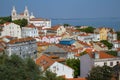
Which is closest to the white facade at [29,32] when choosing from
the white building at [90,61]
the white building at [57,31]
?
the white building at [57,31]

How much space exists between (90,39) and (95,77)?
124ft

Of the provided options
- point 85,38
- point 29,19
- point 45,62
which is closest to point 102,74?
point 45,62

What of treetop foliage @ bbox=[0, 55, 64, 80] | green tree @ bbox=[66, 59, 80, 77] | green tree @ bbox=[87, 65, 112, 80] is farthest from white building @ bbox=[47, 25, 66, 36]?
treetop foliage @ bbox=[0, 55, 64, 80]

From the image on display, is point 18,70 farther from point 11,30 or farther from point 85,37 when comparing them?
point 85,37

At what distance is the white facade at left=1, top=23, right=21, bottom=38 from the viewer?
5797cm

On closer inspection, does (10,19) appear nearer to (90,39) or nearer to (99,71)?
(90,39)

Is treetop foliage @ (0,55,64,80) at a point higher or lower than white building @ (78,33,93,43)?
higher

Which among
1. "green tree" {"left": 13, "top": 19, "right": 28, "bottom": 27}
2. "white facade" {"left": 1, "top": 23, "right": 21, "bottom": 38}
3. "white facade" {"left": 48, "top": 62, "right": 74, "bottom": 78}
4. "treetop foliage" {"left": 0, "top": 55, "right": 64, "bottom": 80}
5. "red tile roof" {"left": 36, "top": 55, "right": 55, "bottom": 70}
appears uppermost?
"green tree" {"left": 13, "top": 19, "right": 28, "bottom": 27}

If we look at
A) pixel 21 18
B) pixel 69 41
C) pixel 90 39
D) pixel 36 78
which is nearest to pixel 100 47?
pixel 69 41

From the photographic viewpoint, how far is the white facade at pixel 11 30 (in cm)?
5797

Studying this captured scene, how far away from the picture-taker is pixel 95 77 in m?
29.3

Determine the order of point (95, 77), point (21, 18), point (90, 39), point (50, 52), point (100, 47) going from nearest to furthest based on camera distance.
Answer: point (95, 77)
point (50, 52)
point (100, 47)
point (90, 39)
point (21, 18)

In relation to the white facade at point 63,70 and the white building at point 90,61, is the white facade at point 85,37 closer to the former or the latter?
the white building at point 90,61

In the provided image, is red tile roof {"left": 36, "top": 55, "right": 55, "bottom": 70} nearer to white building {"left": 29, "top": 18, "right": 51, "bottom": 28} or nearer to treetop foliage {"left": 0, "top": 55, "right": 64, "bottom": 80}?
treetop foliage {"left": 0, "top": 55, "right": 64, "bottom": 80}
